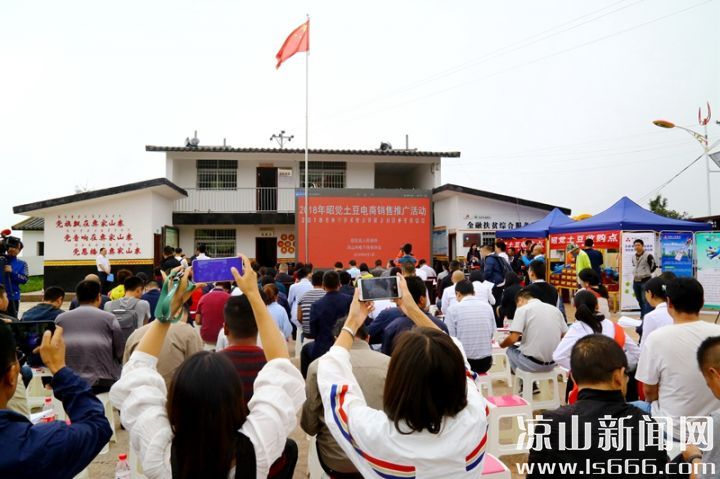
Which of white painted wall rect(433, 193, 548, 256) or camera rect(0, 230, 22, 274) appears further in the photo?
white painted wall rect(433, 193, 548, 256)

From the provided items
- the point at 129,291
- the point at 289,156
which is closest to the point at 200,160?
the point at 289,156

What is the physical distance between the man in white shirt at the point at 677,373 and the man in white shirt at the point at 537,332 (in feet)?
4.58

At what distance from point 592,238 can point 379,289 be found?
1005 centimetres

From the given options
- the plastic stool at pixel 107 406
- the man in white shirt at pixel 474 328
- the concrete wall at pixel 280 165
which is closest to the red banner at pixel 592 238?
the concrete wall at pixel 280 165

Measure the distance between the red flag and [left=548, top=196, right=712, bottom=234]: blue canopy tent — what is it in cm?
897

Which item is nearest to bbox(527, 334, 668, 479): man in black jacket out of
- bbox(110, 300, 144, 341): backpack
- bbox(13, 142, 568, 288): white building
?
bbox(110, 300, 144, 341): backpack

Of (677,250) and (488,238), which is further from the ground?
(488,238)

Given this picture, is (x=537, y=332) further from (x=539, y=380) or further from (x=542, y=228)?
(x=542, y=228)

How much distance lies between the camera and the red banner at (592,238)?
378 inches

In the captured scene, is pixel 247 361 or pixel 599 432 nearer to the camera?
pixel 599 432

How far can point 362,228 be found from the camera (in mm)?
13766

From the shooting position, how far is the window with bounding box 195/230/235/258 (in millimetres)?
15380

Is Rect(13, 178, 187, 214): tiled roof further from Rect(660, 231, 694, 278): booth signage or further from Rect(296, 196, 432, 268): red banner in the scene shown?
Rect(660, 231, 694, 278): booth signage

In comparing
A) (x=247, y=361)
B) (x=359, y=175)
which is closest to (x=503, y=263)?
(x=247, y=361)
